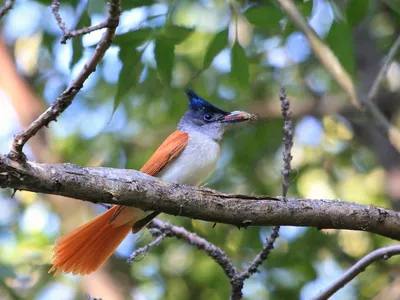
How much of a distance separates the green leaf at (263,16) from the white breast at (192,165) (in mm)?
1060

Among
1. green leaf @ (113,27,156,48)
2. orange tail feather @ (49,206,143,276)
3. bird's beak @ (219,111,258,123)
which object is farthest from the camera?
bird's beak @ (219,111,258,123)

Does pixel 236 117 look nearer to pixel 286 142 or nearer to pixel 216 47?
pixel 216 47

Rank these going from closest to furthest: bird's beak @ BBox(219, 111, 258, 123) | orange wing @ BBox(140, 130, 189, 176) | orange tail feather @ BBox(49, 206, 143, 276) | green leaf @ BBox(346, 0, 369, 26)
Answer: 1. green leaf @ BBox(346, 0, 369, 26)
2. orange tail feather @ BBox(49, 206, 143, 276)
3. orange wing @ BBox(140, 130, 189, 176)
4. bird's beak @ BBox(219, 111, 258, 123)

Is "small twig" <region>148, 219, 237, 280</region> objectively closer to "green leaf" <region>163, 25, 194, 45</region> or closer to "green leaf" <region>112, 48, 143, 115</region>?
"green leaf" <region>112, 48, 143, 115</region>

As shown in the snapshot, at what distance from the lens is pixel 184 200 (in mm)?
2611

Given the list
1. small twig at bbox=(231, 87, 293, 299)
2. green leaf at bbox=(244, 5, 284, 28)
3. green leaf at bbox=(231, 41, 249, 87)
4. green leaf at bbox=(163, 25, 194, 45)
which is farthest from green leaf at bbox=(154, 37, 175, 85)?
small twig at bbox=(231, 87, 293, 299)

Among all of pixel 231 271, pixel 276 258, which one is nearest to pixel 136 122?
pixel 276 258

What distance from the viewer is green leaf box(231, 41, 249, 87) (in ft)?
11.5

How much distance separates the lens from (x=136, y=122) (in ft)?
23.5

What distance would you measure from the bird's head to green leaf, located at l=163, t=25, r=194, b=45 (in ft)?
4.45

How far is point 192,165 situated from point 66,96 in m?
2.11

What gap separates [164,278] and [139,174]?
4.00 metres

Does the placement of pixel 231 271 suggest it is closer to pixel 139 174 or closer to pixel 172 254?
pixel 139 174

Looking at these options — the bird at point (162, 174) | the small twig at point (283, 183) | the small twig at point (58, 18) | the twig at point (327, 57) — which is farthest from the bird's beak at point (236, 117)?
the small twig at point (58, 18)
